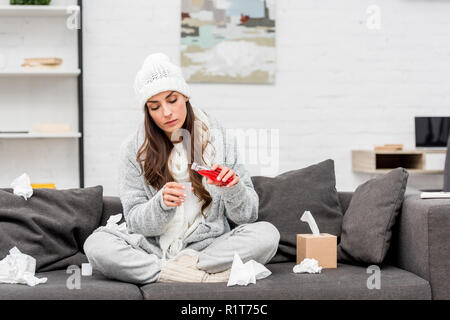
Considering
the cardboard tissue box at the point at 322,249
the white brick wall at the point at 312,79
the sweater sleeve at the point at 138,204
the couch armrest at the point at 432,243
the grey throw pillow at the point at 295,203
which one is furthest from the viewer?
the white brick wall at the point at 312,79

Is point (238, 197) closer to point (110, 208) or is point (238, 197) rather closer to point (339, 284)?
point (339, 284)

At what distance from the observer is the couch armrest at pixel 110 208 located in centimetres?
244

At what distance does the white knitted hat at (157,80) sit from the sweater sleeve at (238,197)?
0.29 m

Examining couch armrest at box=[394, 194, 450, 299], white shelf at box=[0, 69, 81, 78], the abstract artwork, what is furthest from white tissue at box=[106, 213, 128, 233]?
the abstract artwork

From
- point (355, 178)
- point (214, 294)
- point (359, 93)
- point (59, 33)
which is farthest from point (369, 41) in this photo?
point (214, 294)

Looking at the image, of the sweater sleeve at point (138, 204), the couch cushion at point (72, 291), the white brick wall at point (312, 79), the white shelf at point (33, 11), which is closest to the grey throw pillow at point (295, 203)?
the sweater sleeve at point (138, 204)

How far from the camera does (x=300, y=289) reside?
6.21 feet

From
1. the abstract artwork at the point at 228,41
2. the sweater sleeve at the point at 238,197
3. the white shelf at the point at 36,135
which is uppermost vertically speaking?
the abstract artwork at the point at 228,41

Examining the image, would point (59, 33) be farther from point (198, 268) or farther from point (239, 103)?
point (198, 268)

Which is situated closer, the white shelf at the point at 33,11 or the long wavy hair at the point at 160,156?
the long wavy hair at the point at 160,156

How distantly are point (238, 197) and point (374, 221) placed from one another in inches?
19.7

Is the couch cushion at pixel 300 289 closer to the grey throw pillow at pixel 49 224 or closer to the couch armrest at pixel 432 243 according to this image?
the couch armrest at pixel 432 243

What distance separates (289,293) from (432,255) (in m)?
0.49

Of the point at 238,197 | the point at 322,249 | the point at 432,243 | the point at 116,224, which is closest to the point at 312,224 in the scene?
the point at 322,249
